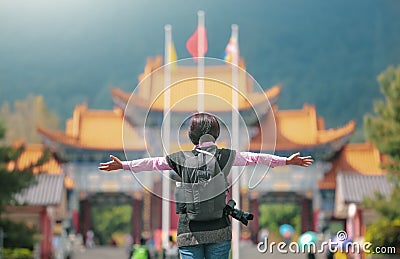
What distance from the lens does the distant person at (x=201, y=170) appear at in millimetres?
3562

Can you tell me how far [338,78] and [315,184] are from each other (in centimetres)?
5918

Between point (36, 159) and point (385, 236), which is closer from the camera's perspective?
point (385, 236)

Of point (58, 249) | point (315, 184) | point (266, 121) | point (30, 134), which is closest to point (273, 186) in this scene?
point (315, 184)

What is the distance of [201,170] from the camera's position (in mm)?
3566

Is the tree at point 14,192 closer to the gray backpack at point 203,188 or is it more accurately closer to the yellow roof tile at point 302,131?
the gray backpack at point 203,188

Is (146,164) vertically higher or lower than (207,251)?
higher

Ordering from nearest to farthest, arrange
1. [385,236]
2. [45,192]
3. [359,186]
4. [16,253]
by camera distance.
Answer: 1. [385,236]
2. [16,253]
3. [45,192]
4. [359,186]

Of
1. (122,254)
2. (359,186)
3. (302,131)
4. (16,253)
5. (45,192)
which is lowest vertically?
(16,253)

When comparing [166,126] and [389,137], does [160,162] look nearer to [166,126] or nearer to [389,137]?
[166,126]

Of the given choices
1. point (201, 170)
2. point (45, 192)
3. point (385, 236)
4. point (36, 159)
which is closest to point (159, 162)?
point (201, 170)

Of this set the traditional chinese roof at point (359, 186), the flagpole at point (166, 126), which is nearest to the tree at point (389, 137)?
the flagpole at point (166, 126)

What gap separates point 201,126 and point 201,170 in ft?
0.61

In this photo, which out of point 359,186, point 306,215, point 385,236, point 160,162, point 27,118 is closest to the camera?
point 160,162

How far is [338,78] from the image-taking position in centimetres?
9375
